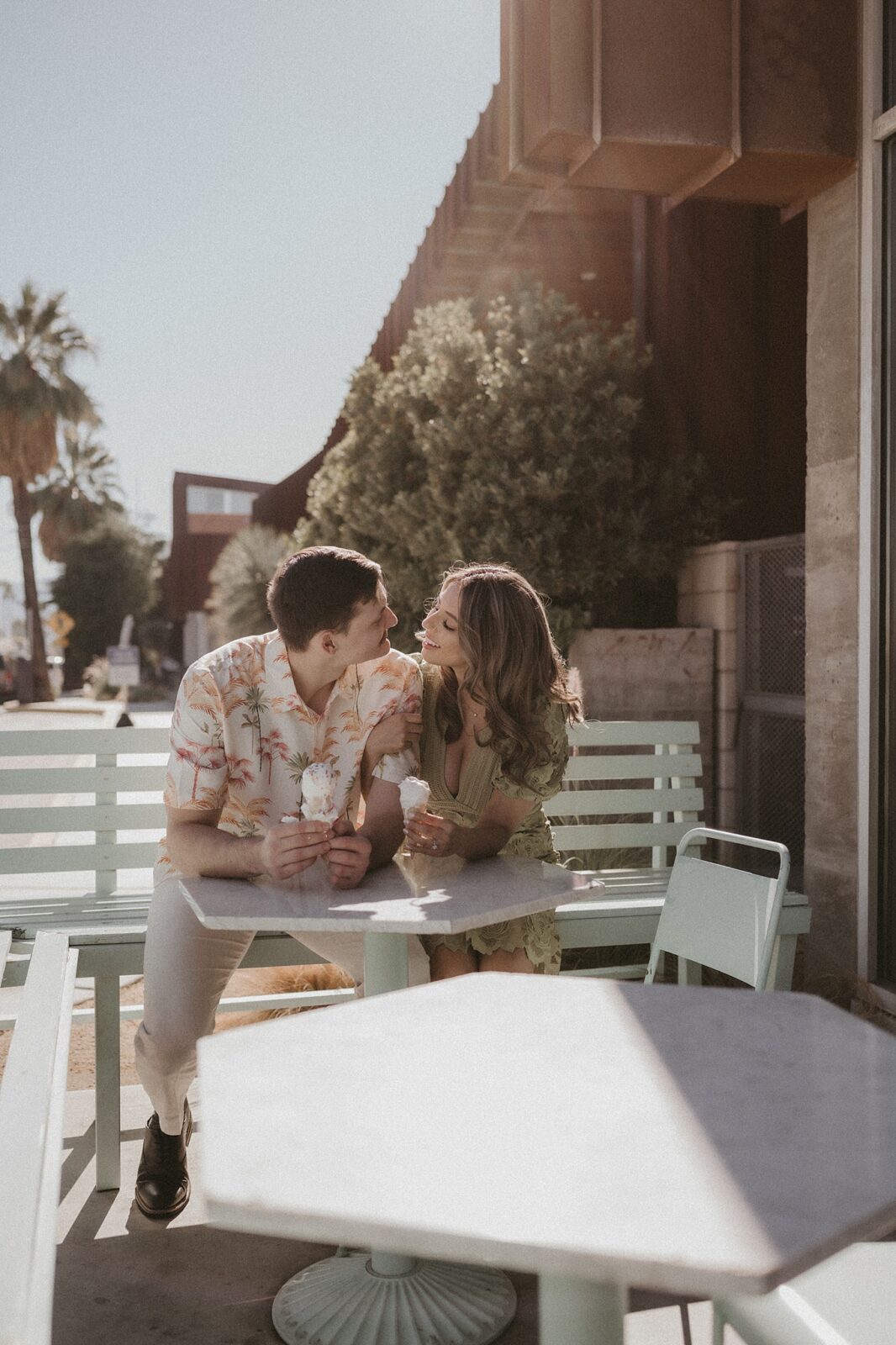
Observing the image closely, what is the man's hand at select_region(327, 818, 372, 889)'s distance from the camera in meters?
2.60

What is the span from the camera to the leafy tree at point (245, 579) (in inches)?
768

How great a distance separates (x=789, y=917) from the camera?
3906 mm

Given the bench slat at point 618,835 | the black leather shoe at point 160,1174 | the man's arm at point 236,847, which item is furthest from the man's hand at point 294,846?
the bench slat at point 618,835

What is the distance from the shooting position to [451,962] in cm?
314

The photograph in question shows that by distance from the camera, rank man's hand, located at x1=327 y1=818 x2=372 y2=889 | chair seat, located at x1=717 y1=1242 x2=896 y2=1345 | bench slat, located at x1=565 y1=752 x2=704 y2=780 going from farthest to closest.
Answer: bench slat, located at x1=565 y1=752 x2=704 y2=780, man's hand, located at x1=327 y1=818 x2=372 y2=889, chair seat, located at x1=717 y1=1242 x2=896 y2=1345

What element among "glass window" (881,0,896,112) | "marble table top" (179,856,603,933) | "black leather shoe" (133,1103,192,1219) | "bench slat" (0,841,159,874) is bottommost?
"black leather shoe" (133,1103,192,1219)

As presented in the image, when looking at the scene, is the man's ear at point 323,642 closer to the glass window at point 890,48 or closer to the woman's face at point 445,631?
the woman's face at point 445,631

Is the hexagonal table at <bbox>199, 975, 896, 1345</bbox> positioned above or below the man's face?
below

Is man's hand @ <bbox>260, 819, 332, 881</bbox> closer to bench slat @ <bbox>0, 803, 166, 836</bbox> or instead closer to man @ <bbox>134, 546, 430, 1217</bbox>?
man @ <bbox>134, 546, 430, 1217</bbox>

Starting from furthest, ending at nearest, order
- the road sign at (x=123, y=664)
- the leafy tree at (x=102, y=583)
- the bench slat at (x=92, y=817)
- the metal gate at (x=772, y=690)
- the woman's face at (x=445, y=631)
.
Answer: the leafy tree at (x=102, y=583) → the road sign at (x=123, y=664) → the metal gate at (x=772, y=690) → the bench slat at (x=92, y=817) → the woman's face at (x=445, y=631)

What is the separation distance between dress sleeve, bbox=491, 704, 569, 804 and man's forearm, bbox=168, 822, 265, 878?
0.67 meters

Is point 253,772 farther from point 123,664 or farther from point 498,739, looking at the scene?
point 123,664

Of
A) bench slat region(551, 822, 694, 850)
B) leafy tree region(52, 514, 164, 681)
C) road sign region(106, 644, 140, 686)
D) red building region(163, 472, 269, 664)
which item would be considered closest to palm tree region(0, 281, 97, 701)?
red building region(163, 472, 269, 664)

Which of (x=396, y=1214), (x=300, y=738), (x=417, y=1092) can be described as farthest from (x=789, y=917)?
(x=396, y=1214)
